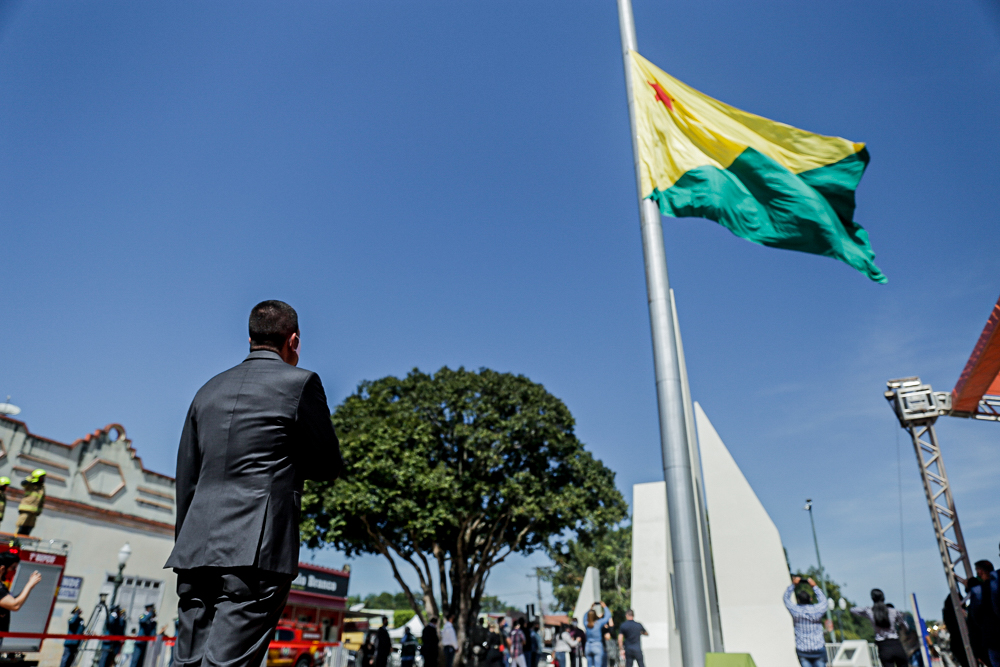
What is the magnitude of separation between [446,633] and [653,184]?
1304 centimetres

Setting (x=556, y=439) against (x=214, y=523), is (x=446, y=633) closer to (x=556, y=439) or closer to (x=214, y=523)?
(x=556, y=439)

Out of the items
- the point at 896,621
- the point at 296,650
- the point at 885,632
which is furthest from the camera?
the point at 296,650

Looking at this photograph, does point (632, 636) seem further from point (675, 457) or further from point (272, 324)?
point (272, 324)

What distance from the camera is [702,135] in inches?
289

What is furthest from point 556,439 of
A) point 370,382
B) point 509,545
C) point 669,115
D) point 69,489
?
point 669,115

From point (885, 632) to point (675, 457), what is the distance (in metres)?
5.68

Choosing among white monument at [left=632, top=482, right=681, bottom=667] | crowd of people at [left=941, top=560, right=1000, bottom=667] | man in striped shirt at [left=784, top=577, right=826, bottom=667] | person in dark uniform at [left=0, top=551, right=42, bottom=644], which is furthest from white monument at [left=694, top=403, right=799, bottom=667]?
person in dark uniform at [left=0, top=551, right=42, bottom=644]

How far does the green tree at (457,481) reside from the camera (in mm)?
20109

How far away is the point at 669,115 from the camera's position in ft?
24.3

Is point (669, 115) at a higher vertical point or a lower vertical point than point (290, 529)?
higher

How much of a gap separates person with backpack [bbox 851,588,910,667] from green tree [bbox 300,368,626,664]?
1323 cm

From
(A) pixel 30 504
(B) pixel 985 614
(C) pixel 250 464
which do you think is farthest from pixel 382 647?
(C) pixel 250 464

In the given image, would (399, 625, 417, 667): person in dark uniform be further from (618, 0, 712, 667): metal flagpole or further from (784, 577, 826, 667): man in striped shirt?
(618, 0, 712, 667): metal flagpole

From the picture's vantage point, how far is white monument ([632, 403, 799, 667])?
17.0 meters
